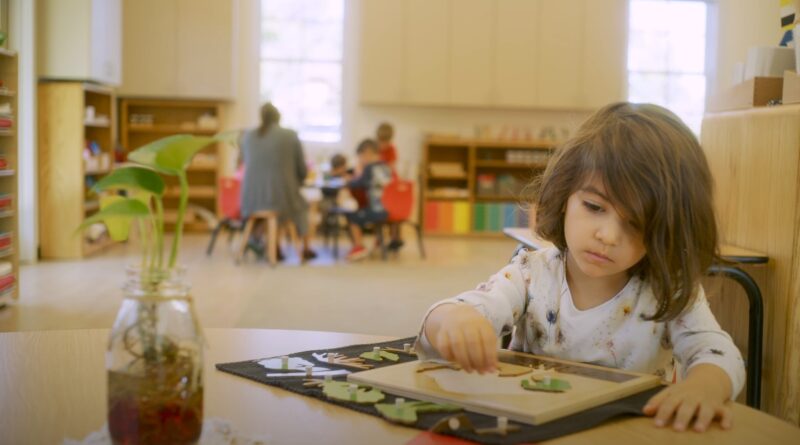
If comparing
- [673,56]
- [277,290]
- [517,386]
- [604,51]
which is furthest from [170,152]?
[673,56]

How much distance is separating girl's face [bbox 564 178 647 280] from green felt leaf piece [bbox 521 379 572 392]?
0.25 m

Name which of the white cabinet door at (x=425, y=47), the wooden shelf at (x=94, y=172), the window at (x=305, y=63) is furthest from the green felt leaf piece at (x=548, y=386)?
the window at (x=305, y=63)

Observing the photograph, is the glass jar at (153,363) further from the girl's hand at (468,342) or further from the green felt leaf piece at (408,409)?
the girl's hand at (468,342)

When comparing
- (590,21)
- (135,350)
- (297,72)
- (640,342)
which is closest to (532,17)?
(590,21)

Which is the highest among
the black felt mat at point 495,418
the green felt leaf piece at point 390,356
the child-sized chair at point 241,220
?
the black felt mat at point 495,418

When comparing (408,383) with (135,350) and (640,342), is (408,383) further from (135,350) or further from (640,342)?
(640,342)

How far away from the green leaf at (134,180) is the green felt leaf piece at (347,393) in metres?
0.29

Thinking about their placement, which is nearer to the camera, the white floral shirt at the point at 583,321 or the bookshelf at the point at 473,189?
the white floral shirt at the point at 583,321

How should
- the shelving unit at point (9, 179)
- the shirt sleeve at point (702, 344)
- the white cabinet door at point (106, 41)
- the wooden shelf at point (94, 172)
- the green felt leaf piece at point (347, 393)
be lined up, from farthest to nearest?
the wooden shelf at point (94, 172) → the white cabinet door at point (106, 41) → the shelving unit at point (9, 179) → the shirt sleeve at point (702, 344) → the green felt leaf piece at point (347, 393)

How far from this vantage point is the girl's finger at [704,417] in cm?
88

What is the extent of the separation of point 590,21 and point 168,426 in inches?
362

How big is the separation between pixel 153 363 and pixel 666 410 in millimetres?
485

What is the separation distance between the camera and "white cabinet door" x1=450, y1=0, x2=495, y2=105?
926 cm

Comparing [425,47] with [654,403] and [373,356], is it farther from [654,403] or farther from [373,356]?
[654,403]
